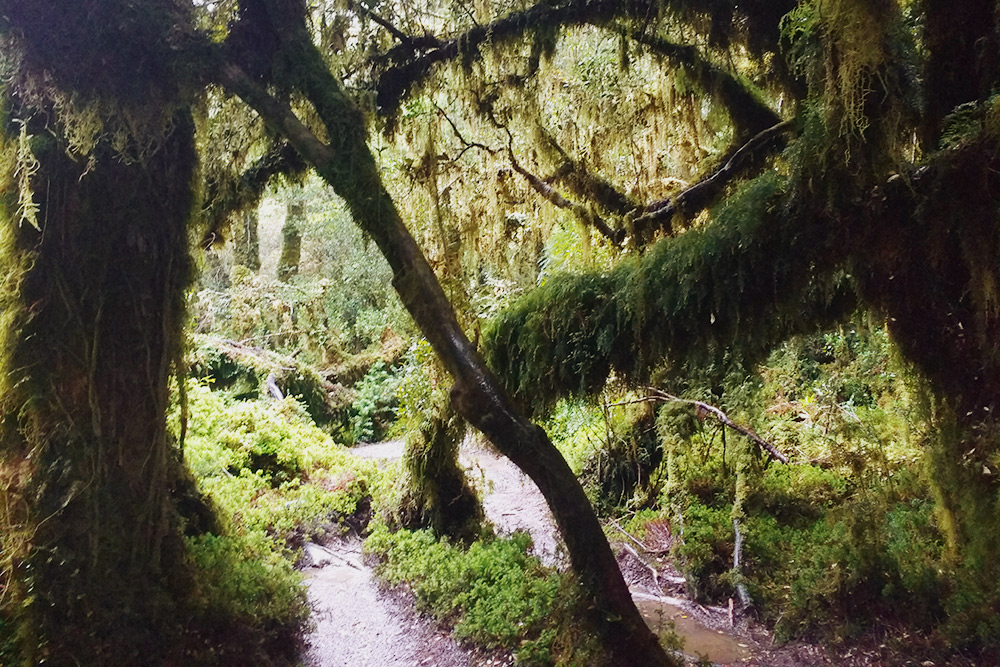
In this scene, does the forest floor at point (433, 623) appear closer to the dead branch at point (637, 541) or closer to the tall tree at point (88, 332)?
the dead branch at point (637, 541)

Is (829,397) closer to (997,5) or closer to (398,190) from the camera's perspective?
(997,5)

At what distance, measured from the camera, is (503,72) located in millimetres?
6141

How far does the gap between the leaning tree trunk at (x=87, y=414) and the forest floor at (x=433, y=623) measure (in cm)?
183

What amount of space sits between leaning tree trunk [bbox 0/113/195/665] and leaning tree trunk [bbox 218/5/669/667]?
3.62ft

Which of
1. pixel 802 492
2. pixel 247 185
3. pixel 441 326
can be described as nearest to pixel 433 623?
pixel 441 326

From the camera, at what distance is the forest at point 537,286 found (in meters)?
3.97

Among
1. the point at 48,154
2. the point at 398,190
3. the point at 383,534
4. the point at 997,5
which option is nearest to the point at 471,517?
the point at 383,534

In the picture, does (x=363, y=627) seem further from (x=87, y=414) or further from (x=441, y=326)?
(x=441, y=326)

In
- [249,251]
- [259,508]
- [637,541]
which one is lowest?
[637,541]

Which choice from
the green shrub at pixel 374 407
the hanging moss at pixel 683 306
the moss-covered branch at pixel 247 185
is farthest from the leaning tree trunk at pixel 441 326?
the green shrub at pixel 374 407

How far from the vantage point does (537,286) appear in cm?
543

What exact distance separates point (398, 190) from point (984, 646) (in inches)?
246

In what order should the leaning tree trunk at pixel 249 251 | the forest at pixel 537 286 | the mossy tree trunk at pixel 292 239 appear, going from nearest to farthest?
the forest at pixel 537 286 → the leaning tree trunk at pixel 249 251 → the mossy tree trunk at pixel 292 239

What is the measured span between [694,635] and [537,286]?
12.3ft
